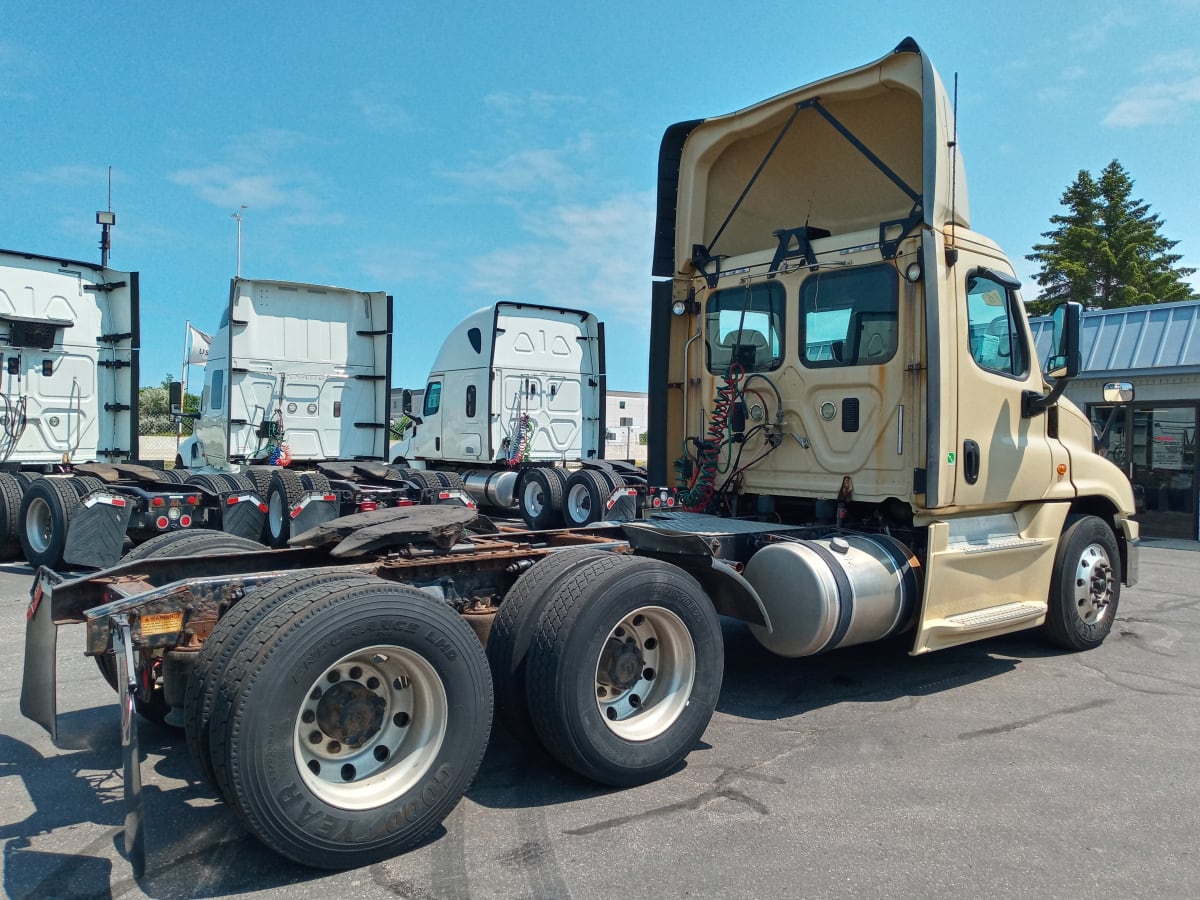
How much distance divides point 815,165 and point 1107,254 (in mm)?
32876

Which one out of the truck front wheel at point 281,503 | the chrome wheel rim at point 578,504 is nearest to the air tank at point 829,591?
the truck front wheel at point 281,503

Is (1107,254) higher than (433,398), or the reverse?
(1107,254)

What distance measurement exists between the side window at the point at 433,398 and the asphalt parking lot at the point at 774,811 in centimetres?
1098

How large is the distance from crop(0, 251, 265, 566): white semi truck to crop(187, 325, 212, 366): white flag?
6.71 feet

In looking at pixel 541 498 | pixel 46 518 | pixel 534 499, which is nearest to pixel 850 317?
pixel 46 518

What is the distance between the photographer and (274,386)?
41.7 feet

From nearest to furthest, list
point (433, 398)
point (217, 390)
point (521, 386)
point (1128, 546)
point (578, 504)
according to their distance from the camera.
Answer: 1. point (1128, 546)
2. point (217, 390)
3. point (578, 504)
4. point (521, 386)
5. point (433, 398)

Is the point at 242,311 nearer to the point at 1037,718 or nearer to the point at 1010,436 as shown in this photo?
the point at 1010,436

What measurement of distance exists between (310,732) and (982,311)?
198 inches

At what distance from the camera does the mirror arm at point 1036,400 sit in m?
6.40

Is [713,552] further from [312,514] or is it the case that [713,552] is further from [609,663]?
[312,514]

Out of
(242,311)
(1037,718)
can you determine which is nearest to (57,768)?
(1037,718)

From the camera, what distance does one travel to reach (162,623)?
3551 millimetres

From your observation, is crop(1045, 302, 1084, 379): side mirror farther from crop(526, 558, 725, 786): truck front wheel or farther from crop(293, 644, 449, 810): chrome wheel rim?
crop(293, 644, 449, 810): chrome wheel rim
